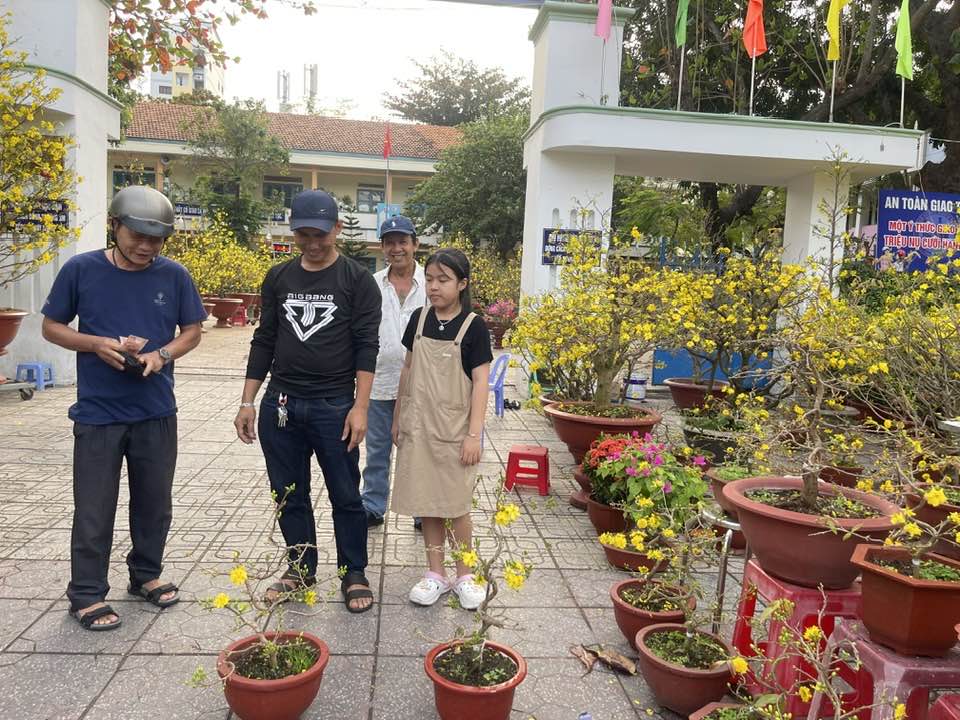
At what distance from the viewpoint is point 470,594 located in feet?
11.0

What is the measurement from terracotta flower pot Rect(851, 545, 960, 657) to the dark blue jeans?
2050 mm

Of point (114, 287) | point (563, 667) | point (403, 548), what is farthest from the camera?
point (403, 548)

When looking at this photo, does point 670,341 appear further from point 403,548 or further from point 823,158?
point 823,158

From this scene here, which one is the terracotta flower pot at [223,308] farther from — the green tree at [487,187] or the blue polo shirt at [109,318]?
the blue polo shirt at [109,318]

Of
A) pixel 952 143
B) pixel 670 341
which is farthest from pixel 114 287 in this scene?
pixel 952 143

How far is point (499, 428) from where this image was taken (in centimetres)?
773

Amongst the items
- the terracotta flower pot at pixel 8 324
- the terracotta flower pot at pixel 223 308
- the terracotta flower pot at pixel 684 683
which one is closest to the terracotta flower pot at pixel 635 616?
the terracotta flower pot at pixel 684 683

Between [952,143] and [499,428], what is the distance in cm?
911

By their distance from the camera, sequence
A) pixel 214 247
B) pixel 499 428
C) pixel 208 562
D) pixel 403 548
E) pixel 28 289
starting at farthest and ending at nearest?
pixel 214 247 → pixel 28 289 → pixel 499 428 → pixel 403 548 → pixel 208 562

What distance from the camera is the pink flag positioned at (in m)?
8.05

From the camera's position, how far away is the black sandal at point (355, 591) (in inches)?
133

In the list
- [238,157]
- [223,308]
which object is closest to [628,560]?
[223,308]

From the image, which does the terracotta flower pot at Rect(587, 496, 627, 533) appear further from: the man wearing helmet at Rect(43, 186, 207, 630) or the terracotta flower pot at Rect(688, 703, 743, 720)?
the man wearing helmet at Rect(43, 186, 207, 630)

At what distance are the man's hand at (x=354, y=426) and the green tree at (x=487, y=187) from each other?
22.0 meters
